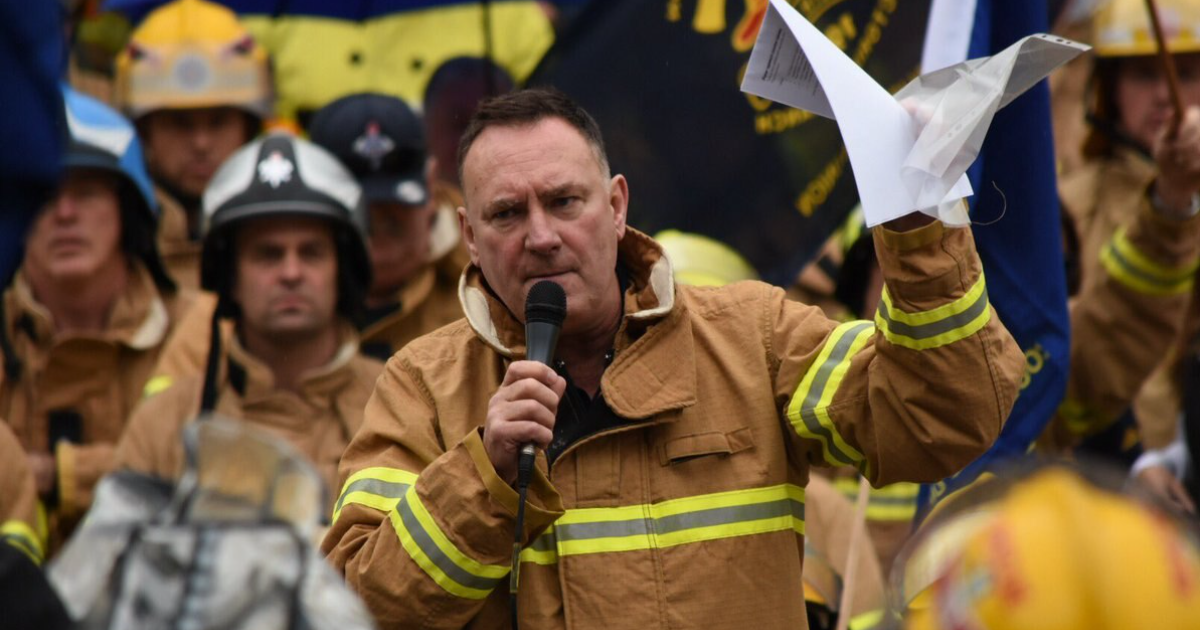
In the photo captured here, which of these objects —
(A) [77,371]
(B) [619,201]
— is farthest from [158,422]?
(B) [619,201]

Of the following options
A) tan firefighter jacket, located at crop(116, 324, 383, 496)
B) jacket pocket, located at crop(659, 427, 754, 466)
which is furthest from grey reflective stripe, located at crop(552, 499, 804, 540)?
tan firefighter jacket, located at crop(116, 324, 383, 496)

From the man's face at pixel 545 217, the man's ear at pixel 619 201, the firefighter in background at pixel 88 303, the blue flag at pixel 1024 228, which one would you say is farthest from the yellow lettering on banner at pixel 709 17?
the firefighter in background at pixel 88 303

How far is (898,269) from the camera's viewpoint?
3629 mm

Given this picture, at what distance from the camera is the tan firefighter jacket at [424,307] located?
24.1 ft

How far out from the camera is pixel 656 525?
3838 mm

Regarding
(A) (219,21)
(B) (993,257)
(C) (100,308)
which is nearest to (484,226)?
(B) (993,257)

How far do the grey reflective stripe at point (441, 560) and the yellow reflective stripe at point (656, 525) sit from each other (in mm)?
171

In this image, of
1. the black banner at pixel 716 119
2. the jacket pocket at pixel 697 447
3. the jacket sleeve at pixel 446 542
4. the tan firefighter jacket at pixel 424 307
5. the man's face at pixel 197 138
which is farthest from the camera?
the man's face at pixel 197 138

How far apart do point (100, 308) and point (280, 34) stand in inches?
71.6

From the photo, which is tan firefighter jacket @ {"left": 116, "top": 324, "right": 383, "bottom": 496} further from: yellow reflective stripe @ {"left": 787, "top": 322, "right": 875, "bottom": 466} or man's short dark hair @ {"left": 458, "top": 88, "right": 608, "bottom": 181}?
yellow reflective stripe @ {"left": 787, "top": 322, "right": 875, "bottom": 466}

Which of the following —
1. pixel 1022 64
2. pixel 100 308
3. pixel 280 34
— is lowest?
pixel 100 308

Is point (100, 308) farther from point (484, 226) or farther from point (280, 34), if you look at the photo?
point (484, 226)

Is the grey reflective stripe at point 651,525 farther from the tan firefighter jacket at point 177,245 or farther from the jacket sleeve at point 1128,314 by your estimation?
the tan firefighter jacket at point 177,245

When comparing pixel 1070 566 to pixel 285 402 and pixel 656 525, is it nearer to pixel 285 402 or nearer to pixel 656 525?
pixel 656 525
